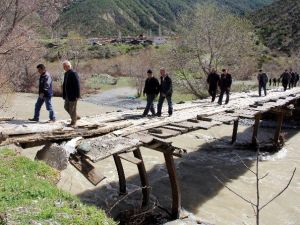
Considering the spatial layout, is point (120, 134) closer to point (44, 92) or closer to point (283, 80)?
point (44, 92)

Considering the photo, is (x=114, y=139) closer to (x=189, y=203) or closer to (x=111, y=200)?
(x=111, y=200)

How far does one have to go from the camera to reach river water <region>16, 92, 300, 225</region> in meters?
12.1

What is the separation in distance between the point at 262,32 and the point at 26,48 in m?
60.5

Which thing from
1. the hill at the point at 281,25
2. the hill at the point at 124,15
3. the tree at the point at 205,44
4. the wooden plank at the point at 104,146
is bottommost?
the wooden plank at the point at 104,146

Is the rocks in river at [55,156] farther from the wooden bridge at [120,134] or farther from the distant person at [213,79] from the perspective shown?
the distant person at [213,79]

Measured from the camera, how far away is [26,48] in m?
17.9

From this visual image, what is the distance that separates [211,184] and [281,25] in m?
63.6

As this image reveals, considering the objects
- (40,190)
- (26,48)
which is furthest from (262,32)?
(40,190)

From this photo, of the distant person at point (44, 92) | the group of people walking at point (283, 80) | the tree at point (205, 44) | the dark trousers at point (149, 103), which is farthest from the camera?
the tree at point (205, 44)

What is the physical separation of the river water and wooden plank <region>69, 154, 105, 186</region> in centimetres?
223

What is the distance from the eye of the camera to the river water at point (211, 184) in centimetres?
1207

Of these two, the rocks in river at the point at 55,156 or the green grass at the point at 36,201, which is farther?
the rocks in river at the point at 55,156

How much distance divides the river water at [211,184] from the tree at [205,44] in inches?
503

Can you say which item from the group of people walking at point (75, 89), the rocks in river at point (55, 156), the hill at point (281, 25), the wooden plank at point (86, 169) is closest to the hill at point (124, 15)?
the hill at point (281, 25)
